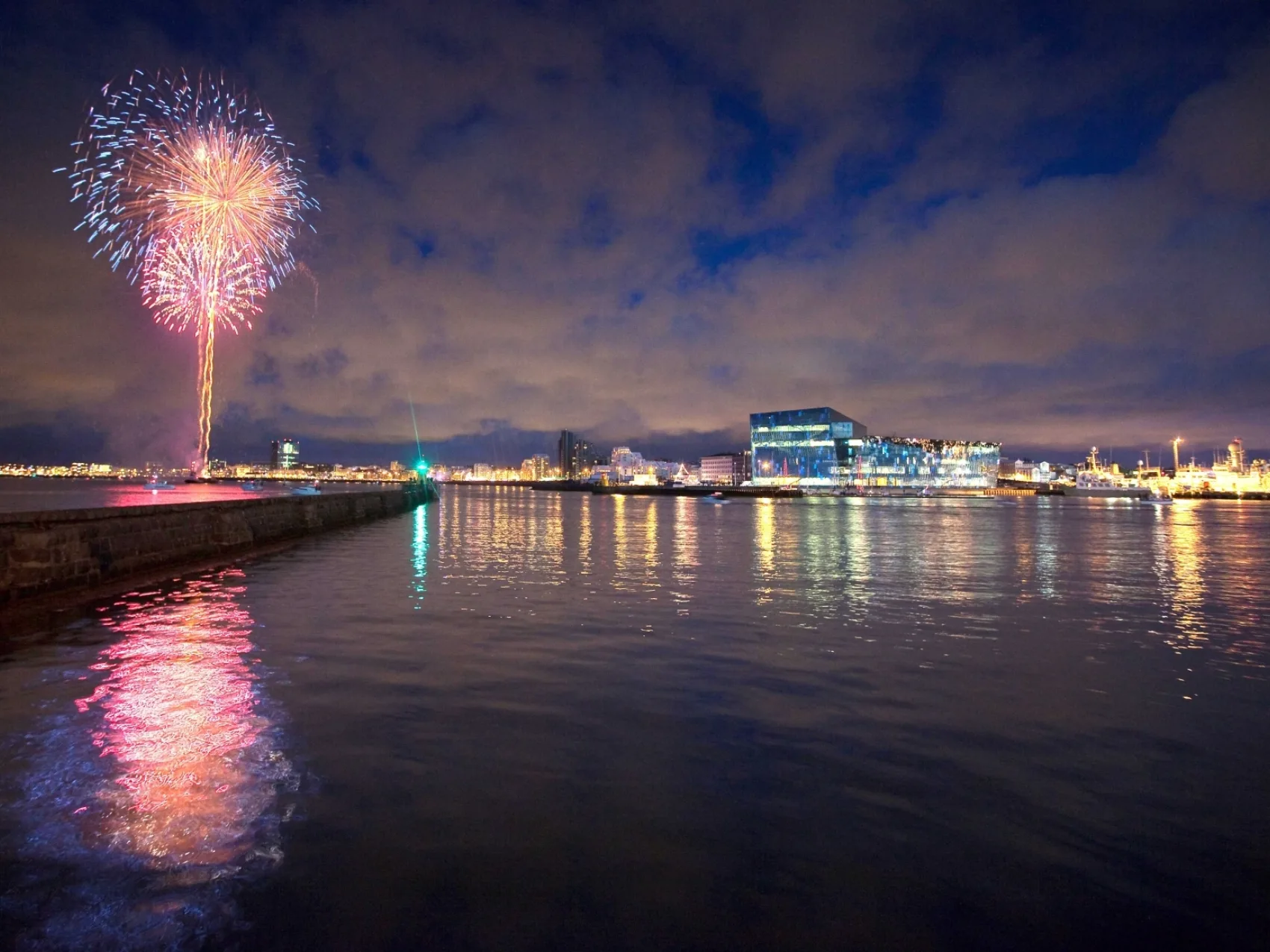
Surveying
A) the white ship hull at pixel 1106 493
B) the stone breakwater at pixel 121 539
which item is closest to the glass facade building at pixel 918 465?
the white ship hull at pixel 1106 493

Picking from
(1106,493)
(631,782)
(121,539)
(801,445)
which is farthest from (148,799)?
(1106,493)

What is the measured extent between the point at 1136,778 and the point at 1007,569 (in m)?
15.5

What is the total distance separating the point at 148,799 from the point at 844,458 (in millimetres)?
179851

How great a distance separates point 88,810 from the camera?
4.43m

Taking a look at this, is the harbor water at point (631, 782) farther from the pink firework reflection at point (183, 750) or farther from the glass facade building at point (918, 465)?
the glass facade building at point (918, 465)

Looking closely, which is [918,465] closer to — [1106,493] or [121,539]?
[1106,493]

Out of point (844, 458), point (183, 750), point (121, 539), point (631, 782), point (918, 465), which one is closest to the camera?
point (631, 782)

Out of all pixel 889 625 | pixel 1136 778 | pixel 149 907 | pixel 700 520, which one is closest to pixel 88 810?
pixel 149 907

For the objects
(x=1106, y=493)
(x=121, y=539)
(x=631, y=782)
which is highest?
(x=1106, y=493)

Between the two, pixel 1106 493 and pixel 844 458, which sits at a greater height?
pixel 844 458

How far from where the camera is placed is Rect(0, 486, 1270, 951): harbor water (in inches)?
136

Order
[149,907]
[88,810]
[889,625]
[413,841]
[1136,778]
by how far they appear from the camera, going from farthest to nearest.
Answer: [889,625] < [1136,778] < [88,810] < [413,841] < [149,907]

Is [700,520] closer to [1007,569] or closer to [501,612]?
[1007,569]

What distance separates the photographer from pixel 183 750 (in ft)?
17.9
